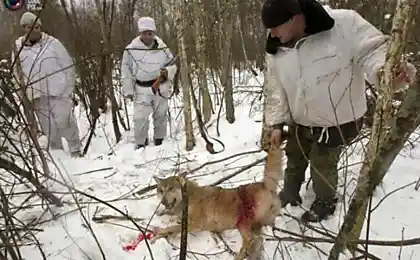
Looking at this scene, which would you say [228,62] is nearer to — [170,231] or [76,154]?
[76,154]

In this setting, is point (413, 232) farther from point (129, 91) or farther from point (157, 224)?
point (129, 91)

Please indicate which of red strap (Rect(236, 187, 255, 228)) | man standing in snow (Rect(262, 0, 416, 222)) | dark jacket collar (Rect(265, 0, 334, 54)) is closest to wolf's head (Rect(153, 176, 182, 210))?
red strap (Rect(236, 187, 255, 228))

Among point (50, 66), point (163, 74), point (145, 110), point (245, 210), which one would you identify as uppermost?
point (50, 66)

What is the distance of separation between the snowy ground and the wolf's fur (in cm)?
11

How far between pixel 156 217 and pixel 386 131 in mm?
1620

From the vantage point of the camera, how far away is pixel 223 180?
3512 millimetres

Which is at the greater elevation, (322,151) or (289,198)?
(322,151)

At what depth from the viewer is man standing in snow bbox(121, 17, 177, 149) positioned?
18.7 feet

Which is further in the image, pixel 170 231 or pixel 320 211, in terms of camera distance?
pixel 320 211

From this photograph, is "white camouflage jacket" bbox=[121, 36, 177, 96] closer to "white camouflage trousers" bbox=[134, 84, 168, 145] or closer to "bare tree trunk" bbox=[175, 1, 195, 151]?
"white camouflage trousers" bbox=[134, 84, 168, 145]

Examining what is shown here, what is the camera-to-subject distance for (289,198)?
125 inches

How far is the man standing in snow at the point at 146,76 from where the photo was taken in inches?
225

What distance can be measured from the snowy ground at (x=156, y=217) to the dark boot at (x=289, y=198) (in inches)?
1.7

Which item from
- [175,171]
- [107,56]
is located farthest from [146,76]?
[175,171]
